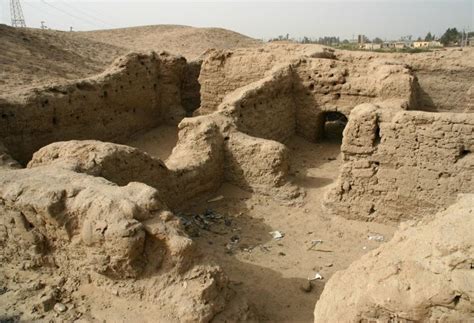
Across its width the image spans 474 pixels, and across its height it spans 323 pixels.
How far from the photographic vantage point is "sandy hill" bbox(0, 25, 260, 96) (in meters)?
17.3

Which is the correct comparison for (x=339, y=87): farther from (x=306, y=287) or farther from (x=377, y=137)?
(x=306, y=287)

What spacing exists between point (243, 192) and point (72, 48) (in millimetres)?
20505

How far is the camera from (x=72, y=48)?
2591 centimetres

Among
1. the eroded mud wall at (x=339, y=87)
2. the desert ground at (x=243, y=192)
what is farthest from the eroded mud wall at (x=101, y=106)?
the eroded mud wall at (x=339, y=87)

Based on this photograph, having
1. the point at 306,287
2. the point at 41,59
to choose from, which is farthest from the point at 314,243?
the point at 41,59

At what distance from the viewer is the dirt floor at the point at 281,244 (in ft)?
20.8

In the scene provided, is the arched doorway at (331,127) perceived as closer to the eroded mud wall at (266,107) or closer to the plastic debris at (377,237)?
the eroded mud wall at (266,107)

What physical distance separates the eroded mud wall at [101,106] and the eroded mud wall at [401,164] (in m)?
6.78

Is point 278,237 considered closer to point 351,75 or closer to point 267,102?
point 267,102

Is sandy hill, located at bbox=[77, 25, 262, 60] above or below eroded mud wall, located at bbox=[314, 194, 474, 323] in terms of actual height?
above

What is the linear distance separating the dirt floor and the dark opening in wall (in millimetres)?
2916

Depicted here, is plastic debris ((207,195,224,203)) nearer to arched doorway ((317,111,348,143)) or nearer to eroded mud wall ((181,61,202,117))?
arched doorway ((317,111,348,143))

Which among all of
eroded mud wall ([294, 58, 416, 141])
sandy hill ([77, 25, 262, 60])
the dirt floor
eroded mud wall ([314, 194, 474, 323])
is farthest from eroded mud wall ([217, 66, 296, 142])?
sandy hill ([77, 25, 262, 60])

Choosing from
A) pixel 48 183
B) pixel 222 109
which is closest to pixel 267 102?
pixel 222 109
